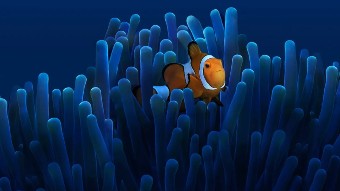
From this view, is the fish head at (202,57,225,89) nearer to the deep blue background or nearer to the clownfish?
the clownfish

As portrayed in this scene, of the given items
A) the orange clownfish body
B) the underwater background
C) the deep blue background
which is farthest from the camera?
the deep blue background

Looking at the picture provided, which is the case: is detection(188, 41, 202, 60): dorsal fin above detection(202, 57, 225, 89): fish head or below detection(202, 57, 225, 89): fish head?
above

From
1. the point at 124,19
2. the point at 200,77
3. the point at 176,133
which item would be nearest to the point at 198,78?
the point at 200,77

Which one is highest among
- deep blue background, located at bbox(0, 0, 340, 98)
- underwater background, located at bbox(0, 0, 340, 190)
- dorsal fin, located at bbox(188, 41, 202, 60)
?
deep blue background, located at bbox(0, 0, 340, 98)

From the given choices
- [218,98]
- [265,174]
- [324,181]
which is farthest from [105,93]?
[324,181]

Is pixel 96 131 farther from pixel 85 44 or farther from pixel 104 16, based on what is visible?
pixel 104 16

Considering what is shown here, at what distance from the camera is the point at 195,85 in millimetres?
1576

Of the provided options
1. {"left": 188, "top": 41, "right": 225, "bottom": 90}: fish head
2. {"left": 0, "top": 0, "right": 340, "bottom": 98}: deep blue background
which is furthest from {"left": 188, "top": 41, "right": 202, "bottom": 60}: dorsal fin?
{"left": 0, "top": 0, "right": 340, "bottom": 98}: deep blue background

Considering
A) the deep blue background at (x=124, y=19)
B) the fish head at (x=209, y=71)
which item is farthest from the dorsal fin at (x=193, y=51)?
the deep blue background at (x=124, y=19)

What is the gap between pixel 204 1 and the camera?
75.4 feet

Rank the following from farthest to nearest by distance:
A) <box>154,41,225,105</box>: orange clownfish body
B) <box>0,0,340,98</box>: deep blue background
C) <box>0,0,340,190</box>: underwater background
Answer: <box>0,0,340,98</box>: deep blue background < <box>154,41,225,105</box>: orange clownfish body < <box>0,0,340,190</box>: underwater background

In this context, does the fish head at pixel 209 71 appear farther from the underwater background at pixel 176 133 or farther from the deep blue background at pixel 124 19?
the deep blue background at pixel 124 19

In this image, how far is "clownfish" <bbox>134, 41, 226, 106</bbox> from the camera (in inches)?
60.8

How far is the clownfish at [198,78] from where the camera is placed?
154 cm
